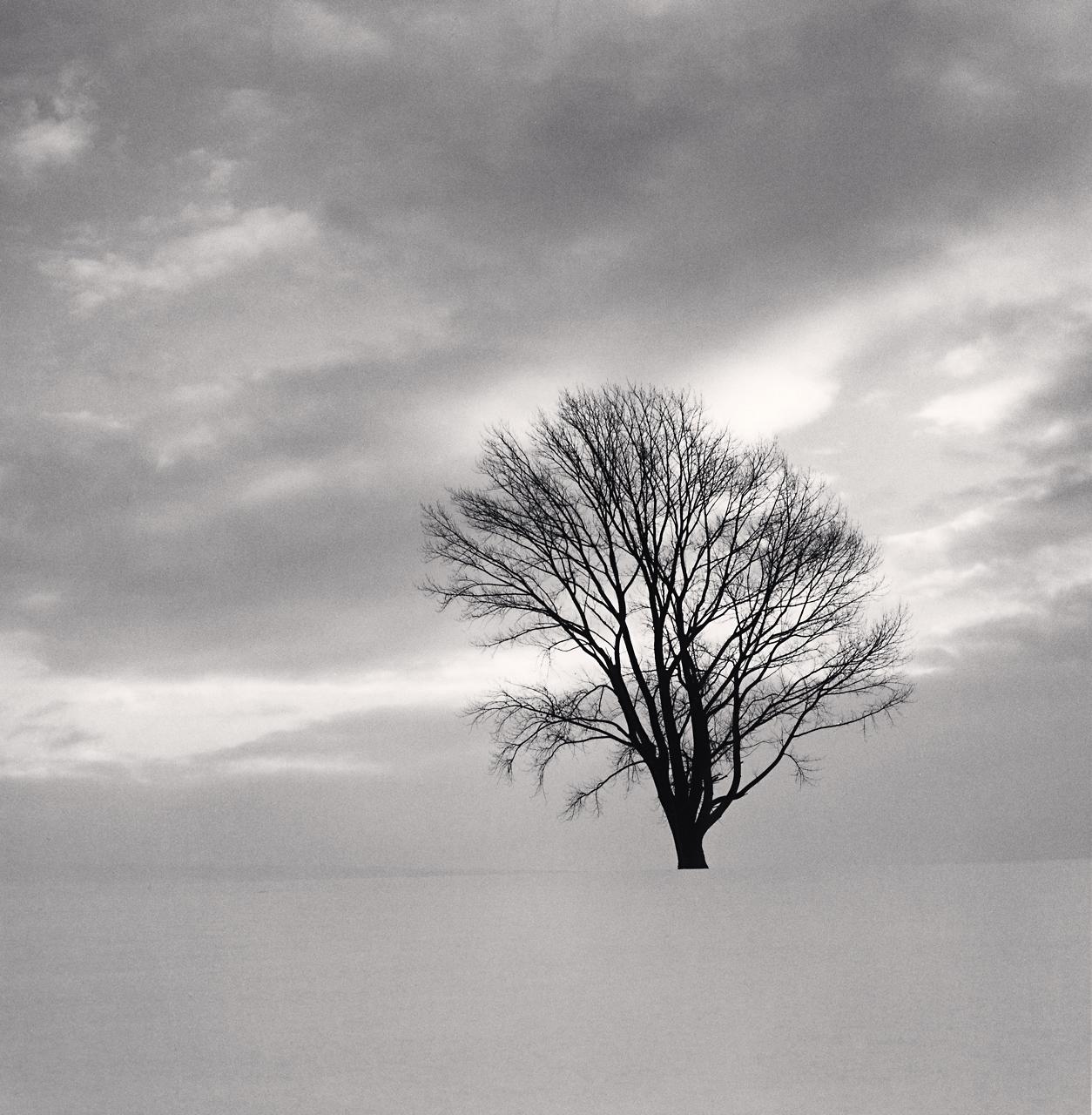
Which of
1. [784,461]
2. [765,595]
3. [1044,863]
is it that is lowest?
[1044,863]

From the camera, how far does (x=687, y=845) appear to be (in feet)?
63.0

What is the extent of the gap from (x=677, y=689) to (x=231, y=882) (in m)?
7.79

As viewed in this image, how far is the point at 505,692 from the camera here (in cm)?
2006

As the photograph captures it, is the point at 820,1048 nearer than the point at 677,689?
Yes

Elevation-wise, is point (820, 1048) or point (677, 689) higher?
point (677, 689)

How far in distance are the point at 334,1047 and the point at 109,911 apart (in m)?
6.90

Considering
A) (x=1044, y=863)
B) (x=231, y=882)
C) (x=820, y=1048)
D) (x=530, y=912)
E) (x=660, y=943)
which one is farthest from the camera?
(x=1044, y=863)

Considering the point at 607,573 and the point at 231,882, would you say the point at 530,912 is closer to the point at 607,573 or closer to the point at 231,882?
the point at 231,882

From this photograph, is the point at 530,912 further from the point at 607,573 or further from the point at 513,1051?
the point at 607,573

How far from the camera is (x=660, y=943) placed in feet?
22.0

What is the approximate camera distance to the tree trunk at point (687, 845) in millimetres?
19172

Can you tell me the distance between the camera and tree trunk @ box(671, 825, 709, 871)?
19.2 m

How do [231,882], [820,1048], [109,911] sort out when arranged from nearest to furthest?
[820,1048], [109,911], [231,882]

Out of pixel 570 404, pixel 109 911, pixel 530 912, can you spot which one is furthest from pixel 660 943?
pixel 570 404
